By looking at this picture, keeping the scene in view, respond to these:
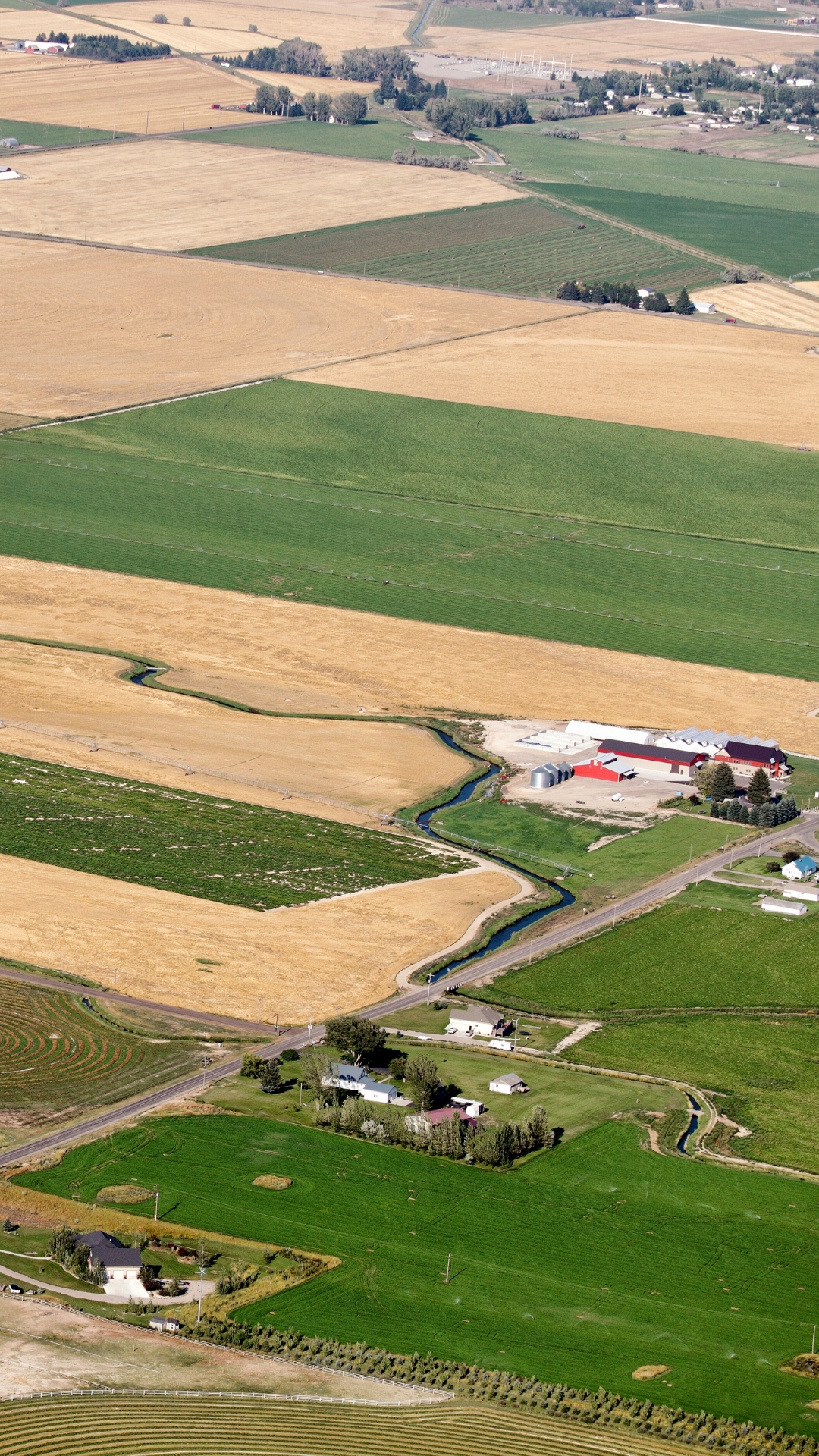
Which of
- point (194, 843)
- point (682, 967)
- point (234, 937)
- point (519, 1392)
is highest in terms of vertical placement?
point (194, 843)

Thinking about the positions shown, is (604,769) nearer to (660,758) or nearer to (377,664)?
(660,758)

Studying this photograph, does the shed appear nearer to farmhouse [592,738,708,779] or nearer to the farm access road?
the farm access road

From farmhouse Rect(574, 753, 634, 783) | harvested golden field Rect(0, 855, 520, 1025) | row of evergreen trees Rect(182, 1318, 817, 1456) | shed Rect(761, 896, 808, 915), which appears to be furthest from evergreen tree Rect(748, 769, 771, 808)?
row of evergreen trees Rect(182, 1318, 817, 1456)

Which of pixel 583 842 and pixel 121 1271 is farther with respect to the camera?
pixel 583 842

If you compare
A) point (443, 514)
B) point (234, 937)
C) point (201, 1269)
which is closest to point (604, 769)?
point (234, 937)

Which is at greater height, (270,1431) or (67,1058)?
(67,1058)

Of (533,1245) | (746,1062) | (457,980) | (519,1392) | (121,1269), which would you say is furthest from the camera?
(457,980)

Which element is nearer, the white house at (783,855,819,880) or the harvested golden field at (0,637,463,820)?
the white house at (783,855,819,880)
